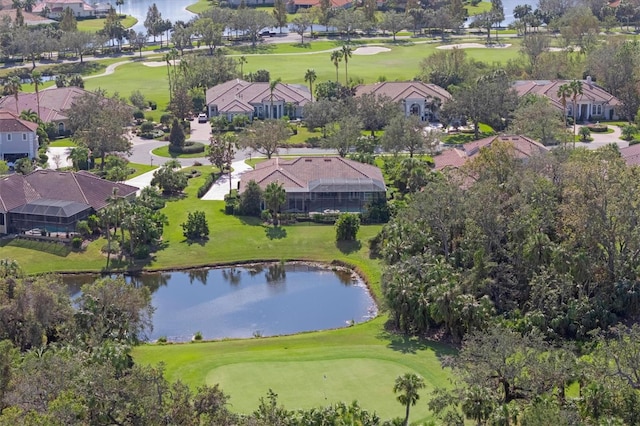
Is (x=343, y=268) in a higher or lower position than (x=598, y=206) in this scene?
lower

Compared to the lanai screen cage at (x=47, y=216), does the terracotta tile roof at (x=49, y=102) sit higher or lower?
higher

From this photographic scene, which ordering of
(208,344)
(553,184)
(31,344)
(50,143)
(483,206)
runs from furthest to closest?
(50,143), (553,184), (483,206), (208,344), (31,344)

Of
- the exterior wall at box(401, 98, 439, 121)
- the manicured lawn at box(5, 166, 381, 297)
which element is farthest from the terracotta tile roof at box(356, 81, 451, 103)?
the manicured lawn at box(5, 166, 381, 297)

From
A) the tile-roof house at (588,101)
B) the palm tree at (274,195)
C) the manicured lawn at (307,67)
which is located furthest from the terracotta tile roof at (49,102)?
the tile-roof house at (588,101)

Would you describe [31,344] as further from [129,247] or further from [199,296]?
[129,247]

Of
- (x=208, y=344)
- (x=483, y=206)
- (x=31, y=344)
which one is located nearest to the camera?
(x=31, y=344)

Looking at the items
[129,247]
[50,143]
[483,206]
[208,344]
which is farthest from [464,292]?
[50,143]

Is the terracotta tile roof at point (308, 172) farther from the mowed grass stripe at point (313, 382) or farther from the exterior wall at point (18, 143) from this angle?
the mowed grass stripe at point (313, 382)

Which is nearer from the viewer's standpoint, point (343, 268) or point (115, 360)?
point (115, 360)
